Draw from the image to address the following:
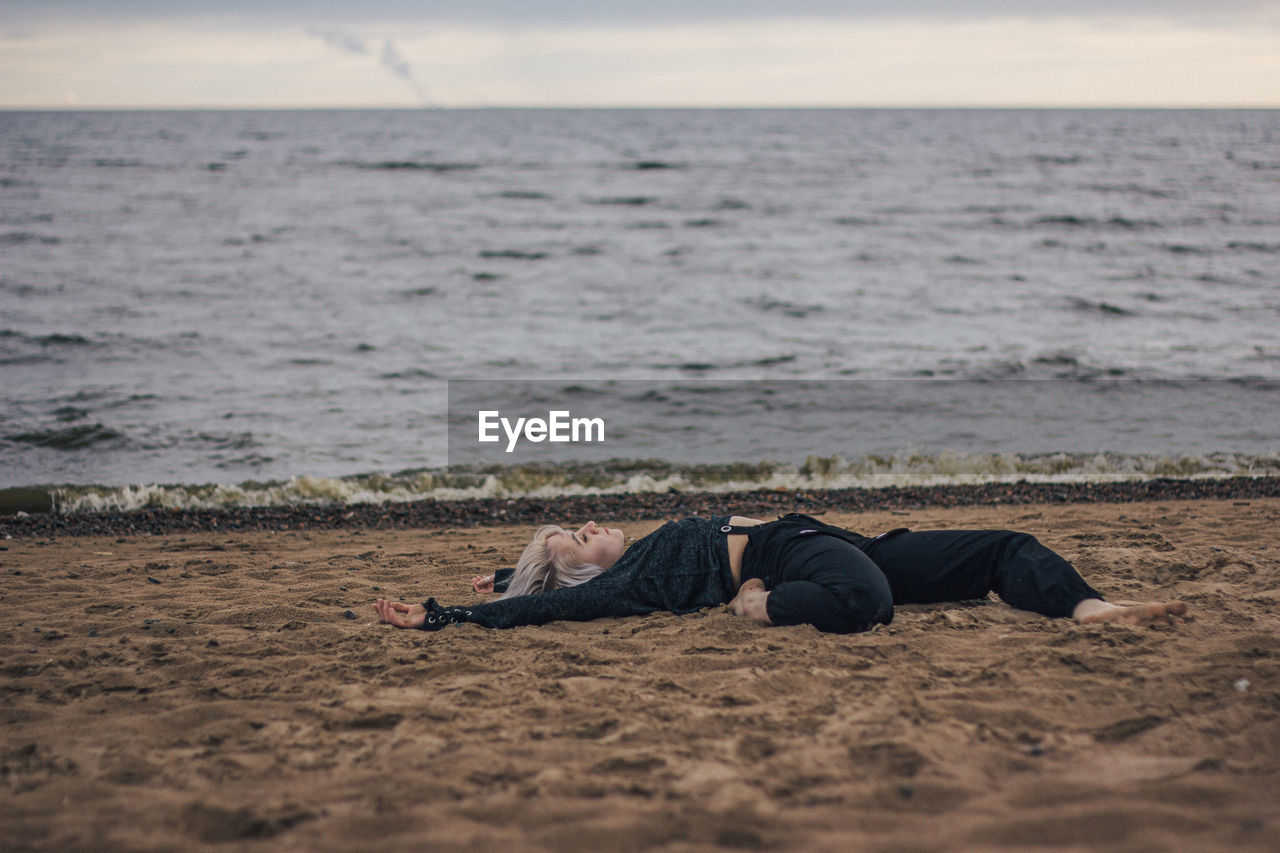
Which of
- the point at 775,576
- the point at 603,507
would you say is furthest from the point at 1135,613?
the point at 603,507

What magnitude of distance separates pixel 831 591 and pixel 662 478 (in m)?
5.75

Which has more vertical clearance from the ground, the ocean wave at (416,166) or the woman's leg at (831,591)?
the ocean wave at (416,166)

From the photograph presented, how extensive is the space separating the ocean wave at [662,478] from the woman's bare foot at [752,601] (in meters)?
4.58

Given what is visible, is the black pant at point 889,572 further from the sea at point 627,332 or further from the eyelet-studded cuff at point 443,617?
the sea at point 627,332

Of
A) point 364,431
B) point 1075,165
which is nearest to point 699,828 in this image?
point 364,431

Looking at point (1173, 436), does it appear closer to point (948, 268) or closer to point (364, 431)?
point (364, 431)

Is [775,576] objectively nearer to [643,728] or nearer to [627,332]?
[643,728]

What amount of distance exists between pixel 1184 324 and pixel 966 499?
40.4 ft

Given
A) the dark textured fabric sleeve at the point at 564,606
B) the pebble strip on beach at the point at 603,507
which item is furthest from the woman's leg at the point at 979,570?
the pebble strip on beach at the point at 603,507

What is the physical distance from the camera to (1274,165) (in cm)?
4131

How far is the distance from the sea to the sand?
15.7 feet

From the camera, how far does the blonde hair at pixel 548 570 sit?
4.19 meters

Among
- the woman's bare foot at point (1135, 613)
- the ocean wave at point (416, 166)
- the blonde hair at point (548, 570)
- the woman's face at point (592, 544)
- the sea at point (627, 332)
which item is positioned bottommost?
the woman's bare foot at point (1135, 613)

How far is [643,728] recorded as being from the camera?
2840mm
